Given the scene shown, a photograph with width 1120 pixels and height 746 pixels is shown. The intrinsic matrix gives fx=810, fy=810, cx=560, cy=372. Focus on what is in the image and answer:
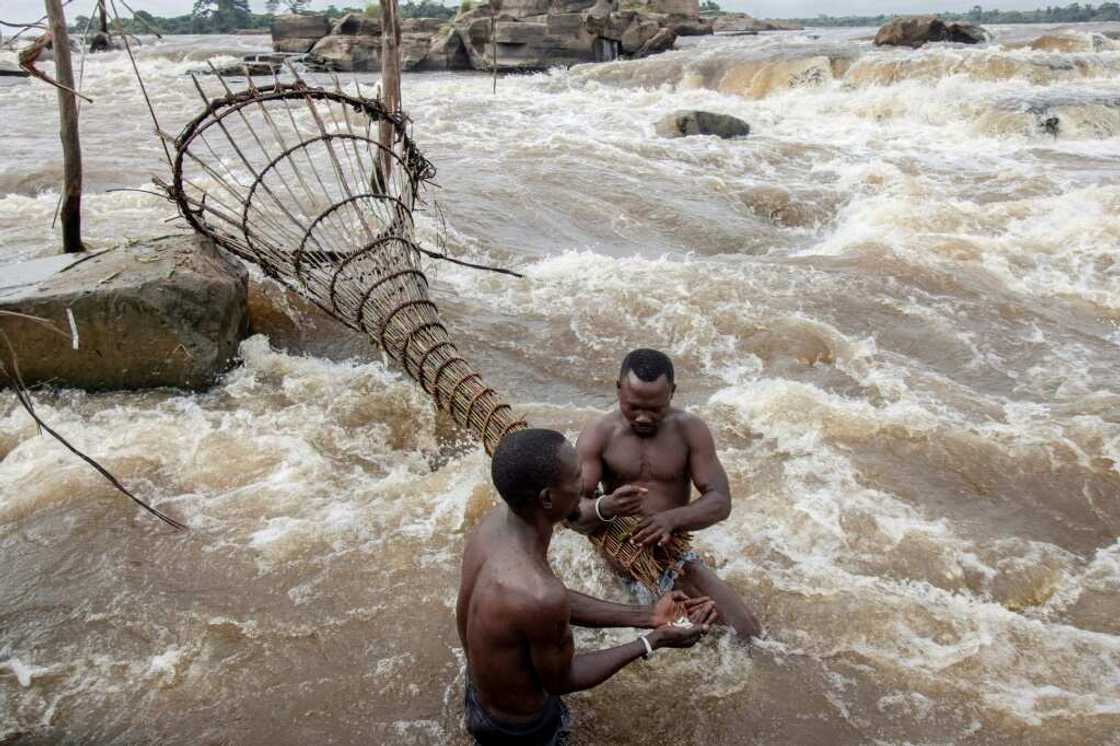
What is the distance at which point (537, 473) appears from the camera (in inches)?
74.7

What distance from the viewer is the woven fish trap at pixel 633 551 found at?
8.89ft

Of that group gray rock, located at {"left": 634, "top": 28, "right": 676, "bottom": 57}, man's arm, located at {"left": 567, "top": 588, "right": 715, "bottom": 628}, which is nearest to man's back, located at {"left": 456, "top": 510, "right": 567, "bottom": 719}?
man's arm, located at {"left": 567, "top": 588, "right": 715, "bottom": 628}

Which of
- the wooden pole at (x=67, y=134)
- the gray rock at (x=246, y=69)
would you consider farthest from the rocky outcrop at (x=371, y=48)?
the wooden pole at (x=67, y=134)

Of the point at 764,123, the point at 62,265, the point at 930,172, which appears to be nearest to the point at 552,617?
the point at 62,265

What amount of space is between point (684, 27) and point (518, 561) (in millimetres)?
30894

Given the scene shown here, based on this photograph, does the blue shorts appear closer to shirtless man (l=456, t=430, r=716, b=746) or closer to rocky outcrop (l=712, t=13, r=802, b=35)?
shirtless man (l=456, t=430, r=716, b=746)

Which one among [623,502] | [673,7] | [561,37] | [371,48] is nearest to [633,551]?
[623,502]

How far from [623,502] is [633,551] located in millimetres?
287

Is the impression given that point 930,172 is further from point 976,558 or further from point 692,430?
point 692,430

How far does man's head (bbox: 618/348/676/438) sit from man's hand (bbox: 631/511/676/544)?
12.7 inches

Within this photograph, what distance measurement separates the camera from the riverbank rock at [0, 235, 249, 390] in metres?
4.30

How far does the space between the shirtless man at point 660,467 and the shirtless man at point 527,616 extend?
0.59m

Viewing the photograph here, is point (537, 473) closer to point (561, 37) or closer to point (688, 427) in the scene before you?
point (688, 427)

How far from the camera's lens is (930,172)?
9.49 metres
